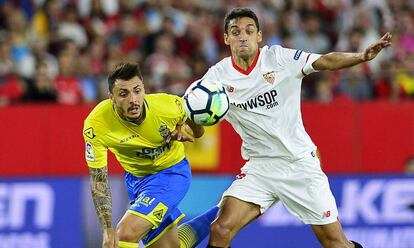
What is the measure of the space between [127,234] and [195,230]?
114cm

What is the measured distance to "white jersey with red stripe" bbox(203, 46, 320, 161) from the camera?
29.4 ft

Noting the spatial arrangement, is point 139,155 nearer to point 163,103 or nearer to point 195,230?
point 163,103

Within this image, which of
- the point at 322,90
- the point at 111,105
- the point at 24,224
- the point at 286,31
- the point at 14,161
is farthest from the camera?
the point at 286,31

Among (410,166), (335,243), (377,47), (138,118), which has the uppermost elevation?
(377,47)

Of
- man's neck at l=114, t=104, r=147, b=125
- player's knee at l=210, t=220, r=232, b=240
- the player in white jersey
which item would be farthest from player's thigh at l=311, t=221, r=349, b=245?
man's neck at l=114, t=104, r=147, b=125

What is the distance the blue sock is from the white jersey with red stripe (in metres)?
0.83

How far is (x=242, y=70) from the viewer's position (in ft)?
29.8

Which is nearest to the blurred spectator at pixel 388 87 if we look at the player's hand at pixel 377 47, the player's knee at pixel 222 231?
the player's knee at pixel 222 231

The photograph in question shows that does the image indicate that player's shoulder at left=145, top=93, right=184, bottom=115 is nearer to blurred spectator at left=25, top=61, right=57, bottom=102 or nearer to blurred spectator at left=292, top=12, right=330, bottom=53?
blurred spectator at left=25, top=61, right=57, bottom=102

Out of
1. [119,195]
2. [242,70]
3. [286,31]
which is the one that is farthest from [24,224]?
[286,31]

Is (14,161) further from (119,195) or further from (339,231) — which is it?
(339,231)

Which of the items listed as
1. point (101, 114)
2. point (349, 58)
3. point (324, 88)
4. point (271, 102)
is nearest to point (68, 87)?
point (324, 88)

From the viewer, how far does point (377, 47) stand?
831 cm

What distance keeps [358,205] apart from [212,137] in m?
2.96
